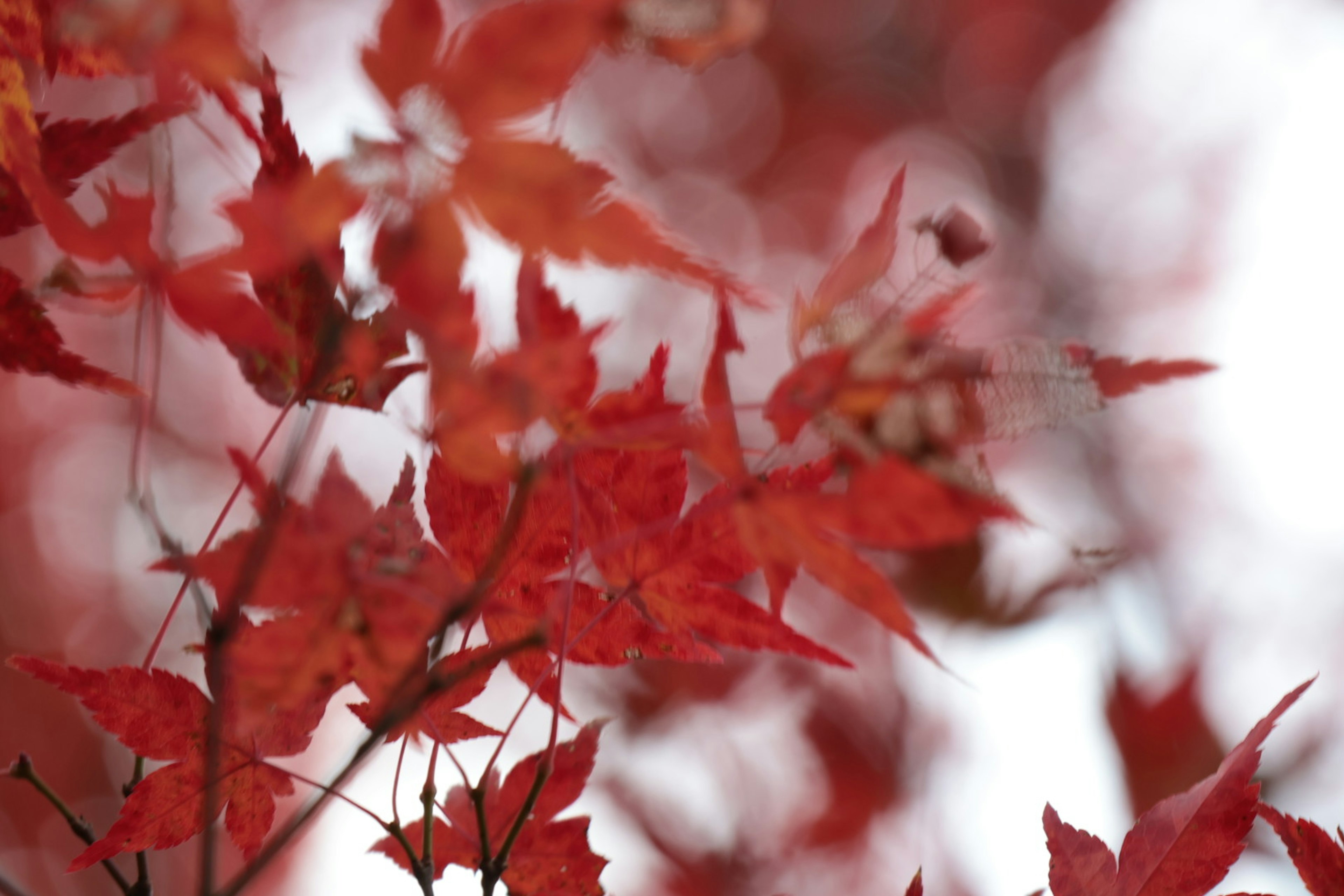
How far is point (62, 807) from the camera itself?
1.31 ft

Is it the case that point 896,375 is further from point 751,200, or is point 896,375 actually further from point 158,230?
point 751,200

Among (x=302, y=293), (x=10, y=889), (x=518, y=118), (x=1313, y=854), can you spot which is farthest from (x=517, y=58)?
(x=1313, y=854)

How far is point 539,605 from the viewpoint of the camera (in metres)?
0.41

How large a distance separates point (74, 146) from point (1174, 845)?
573 mm

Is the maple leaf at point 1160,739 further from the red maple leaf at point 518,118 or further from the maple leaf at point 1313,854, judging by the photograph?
the red maple leaf at point 518,118

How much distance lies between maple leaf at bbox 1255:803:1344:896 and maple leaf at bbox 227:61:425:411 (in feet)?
1.37

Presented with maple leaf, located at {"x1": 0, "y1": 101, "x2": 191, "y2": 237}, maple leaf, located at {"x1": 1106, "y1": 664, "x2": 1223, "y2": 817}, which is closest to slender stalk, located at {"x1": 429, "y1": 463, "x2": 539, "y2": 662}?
maple leaf, located at {"x1": 0, "y1": 101, "x2": 191, "y2": 237}

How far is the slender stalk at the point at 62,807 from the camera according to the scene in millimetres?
379

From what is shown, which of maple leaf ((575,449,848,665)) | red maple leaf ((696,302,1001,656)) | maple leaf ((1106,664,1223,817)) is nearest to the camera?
red maple leaf ((696,302,1001,656))

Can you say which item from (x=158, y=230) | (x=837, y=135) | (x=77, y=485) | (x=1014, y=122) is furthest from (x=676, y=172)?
(x=158, y=230)

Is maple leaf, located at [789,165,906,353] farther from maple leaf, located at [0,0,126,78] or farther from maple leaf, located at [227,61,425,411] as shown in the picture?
maple leaf, located at [0,0,126,78]

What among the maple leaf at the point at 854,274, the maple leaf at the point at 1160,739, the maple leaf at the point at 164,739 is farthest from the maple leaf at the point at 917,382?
the maple leaf at the point at 1160,739

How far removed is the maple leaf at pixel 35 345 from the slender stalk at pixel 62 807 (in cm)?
16

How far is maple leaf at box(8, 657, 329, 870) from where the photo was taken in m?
0.38
